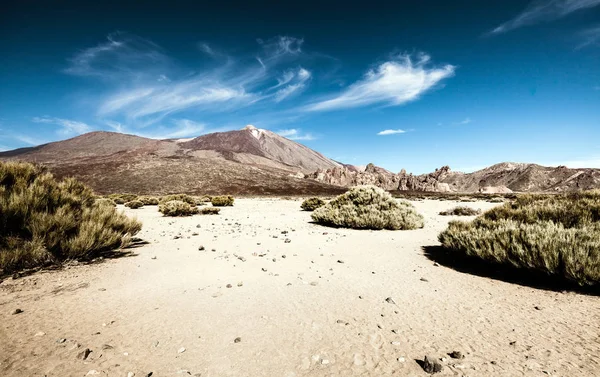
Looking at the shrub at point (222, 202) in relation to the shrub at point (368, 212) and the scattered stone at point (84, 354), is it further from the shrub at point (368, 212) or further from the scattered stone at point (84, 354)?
the scattered stone at point (84, 354)

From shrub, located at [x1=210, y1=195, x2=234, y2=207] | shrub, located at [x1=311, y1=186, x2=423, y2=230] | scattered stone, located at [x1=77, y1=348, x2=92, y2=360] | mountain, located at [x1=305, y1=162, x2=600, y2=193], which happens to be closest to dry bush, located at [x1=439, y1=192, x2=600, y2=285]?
shrub, located at [x1=311, y1=186, x2=423, y2=230]

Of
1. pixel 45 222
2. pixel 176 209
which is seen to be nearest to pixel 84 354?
pixel 45 222

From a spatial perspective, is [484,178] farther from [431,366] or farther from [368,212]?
[431,366]

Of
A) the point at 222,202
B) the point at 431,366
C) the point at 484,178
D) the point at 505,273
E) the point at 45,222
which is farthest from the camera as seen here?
the point at 484,178

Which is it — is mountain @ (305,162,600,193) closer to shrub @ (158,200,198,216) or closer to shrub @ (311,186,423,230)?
shrub @ (158,200,198,216)

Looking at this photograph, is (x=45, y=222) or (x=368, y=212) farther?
(x=368, y=212)

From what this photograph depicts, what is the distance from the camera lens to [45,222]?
591 centimetres

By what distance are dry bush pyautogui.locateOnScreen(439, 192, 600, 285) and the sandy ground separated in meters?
0.52

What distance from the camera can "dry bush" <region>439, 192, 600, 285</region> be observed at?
449 centimetres

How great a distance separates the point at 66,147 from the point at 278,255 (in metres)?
243

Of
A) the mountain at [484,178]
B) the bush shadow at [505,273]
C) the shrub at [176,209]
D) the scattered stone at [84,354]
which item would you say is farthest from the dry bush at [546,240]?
the mountain at [484,178]

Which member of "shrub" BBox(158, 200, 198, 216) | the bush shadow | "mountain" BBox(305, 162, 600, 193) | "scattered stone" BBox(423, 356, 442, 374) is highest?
"mountain" BBox(305, 162, 600, 193)

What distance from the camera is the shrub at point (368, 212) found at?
38.3 feet

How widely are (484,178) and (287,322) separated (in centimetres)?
19828
